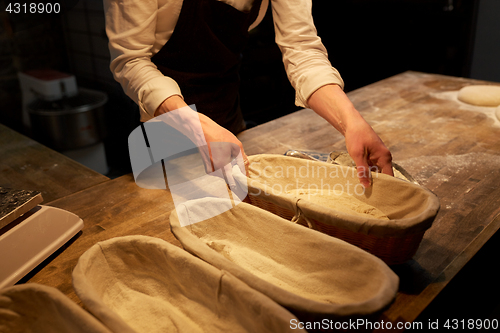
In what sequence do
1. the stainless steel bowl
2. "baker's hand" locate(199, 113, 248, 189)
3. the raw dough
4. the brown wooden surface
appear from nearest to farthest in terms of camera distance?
"baker's hand" locate(199, 113, 248, 189) < the brown wooden surface < the raw dough < the stainless steel bowl

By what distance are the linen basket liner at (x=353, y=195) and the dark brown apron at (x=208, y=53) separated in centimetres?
58

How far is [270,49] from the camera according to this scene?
3.30 meters

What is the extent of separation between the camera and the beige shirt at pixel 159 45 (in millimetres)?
1145

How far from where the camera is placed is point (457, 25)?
388 cm

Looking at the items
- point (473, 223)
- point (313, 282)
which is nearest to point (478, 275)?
point (473, 223)

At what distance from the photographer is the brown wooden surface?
4.24 feet

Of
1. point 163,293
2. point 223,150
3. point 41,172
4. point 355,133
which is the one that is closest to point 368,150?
point 355,133

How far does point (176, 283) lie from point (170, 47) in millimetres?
947

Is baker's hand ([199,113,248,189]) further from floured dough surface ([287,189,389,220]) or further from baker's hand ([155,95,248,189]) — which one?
floured dough surface ([287,189,389,220])

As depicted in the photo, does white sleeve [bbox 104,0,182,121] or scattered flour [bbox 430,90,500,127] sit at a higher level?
white sleeve [bbox 104,0,182,121]

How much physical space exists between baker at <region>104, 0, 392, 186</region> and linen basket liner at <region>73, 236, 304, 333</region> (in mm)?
406

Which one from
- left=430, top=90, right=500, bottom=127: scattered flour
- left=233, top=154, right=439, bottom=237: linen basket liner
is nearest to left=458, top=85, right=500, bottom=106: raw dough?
left=430, top=90, right=500, bottom=127: scattered flour

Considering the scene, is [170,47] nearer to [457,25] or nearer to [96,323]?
[96,323]

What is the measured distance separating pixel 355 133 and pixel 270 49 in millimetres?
2358
